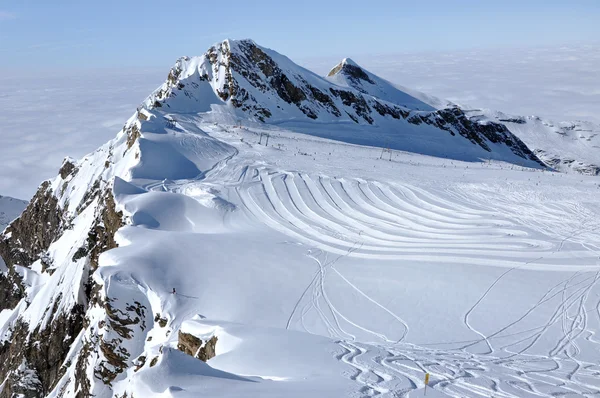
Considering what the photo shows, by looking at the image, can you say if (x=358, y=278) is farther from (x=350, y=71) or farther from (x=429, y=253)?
(x=350, y=71)

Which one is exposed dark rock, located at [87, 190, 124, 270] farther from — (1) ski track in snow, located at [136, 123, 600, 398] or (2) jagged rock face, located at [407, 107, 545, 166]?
(2) jagged rock face, located at [407, 107, 545, 166]

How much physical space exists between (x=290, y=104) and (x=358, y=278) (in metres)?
39.2

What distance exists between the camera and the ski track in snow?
9.76m

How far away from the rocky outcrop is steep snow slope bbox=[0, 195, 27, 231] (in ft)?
304

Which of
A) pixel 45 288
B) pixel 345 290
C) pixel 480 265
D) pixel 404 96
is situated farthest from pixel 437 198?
pixel 404 96

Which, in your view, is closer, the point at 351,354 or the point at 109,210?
the point at 351,354

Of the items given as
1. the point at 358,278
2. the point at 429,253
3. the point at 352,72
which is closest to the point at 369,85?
the point at 352,72

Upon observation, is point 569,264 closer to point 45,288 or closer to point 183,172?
point 183,172

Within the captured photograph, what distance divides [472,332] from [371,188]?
1369cm

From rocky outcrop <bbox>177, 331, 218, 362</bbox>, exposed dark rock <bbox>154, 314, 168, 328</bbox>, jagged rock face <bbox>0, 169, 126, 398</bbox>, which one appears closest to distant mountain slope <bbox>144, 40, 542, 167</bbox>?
jagged rock face <bbox>0, 169, 126, 398</bbox>

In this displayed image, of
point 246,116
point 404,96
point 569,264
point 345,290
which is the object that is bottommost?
point 345,290

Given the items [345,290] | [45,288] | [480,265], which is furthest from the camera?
[45,288]

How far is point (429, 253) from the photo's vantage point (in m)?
18.1

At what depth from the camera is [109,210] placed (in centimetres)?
2423
